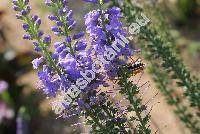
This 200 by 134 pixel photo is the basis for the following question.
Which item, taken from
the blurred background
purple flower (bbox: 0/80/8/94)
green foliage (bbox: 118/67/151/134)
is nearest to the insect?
green foliage (bbox: 118/67/151/134)

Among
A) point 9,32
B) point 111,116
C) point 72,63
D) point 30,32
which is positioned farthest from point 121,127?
point 9,32

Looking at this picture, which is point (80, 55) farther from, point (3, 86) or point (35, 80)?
point (35, 80)

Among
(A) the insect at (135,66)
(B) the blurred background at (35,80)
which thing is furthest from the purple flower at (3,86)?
(A) the insect at (135,66)

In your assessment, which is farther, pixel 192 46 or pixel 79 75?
pixel 192 46

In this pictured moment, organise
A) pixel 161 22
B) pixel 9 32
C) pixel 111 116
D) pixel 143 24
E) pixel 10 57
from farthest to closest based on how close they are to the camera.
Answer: pixel 9 32 < pixel 10 57 < pixel 161 22 < pixel 143 24 < pixel 111 116

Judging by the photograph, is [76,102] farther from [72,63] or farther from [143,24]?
[143,24]

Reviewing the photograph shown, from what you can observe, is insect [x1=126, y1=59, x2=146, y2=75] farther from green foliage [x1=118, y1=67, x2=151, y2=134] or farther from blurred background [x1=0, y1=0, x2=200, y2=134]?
blurred background [x1=0, y1=0, x2=200, y2=134]

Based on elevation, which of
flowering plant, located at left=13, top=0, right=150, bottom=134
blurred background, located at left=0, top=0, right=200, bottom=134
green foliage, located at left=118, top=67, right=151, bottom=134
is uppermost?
blurred background, located at left=0, top=0, right=200, bottom=134

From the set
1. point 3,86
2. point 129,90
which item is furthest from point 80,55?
point 3,86
